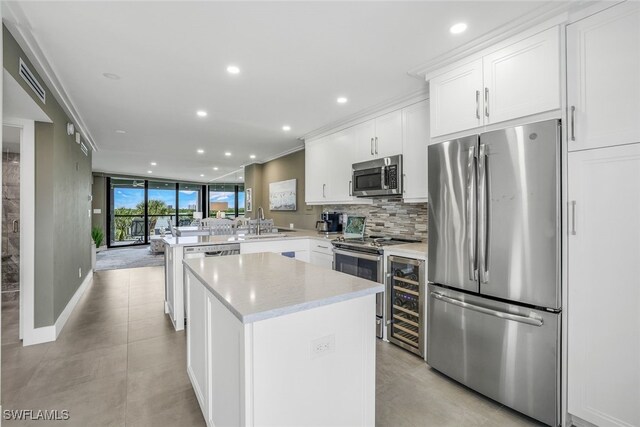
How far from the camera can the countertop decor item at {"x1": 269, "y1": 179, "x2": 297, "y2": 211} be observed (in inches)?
235

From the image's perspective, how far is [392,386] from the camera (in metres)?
2.25

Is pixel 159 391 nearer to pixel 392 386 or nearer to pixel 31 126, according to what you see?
pixel 392 386

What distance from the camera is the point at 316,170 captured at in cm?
467

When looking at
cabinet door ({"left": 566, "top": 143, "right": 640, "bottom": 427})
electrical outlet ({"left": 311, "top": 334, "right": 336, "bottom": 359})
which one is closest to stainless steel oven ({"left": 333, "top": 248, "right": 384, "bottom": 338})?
cabinet door ({"left": 566, "top": 143, "right": 640, "bottom": 427})

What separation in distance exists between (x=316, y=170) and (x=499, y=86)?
114 inches

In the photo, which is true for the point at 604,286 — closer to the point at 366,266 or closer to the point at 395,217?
the point at 366,266

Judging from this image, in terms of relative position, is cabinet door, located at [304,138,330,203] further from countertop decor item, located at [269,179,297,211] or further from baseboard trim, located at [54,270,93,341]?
baseboard trim, located at [54,270,93,341]

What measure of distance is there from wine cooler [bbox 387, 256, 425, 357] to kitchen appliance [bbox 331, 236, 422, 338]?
3.7 inches

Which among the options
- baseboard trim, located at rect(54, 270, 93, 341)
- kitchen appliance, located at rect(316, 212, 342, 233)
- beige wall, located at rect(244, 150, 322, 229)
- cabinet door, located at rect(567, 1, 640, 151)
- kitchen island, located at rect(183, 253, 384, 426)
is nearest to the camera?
kitchen island, located at rect(183, 253, 384, 426)

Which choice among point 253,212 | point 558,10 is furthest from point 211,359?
point 253,212

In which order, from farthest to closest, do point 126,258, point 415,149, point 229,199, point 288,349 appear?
1. point 229,199
2. point 126,258
3. point 415,149
4. point 288,349

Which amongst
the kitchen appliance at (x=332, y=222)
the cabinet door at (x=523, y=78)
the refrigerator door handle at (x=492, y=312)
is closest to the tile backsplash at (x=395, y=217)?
the kitchen appliance at (x=332, y=222)

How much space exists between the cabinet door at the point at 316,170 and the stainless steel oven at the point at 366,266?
129 centimetres

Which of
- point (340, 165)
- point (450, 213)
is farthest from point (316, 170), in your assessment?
point (450, 213)
